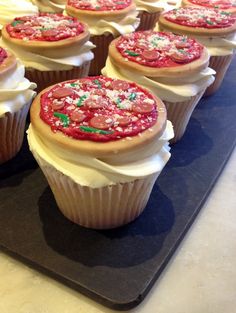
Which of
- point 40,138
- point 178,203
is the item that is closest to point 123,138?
point 40,138

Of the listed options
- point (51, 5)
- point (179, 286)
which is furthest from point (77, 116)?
point (51, 5)

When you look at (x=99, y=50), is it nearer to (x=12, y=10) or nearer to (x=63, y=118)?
(x=12, y=10)

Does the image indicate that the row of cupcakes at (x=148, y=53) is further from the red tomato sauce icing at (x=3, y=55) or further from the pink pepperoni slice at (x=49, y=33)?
the red tomato sauce icing at (x=3, y=55)

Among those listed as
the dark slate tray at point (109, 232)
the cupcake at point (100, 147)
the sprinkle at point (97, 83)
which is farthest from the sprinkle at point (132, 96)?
the dark slate tray at point (109, 232)

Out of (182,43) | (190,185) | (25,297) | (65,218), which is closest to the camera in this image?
(25,297)

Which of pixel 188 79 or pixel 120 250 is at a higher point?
pixel 188 79

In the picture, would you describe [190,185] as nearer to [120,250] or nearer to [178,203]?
[178,203]
